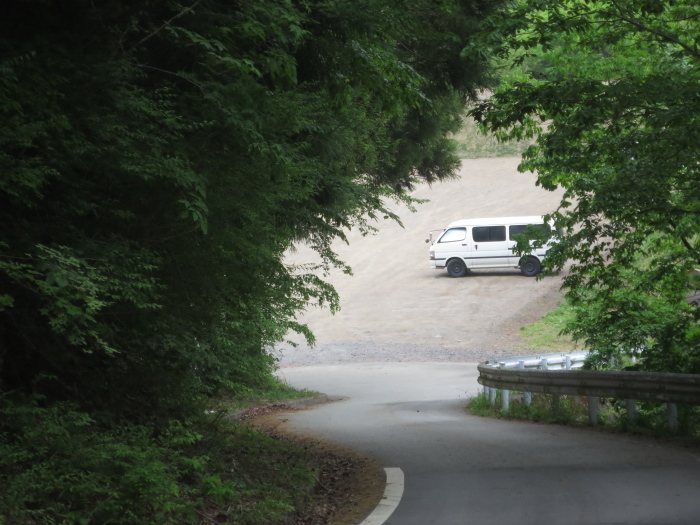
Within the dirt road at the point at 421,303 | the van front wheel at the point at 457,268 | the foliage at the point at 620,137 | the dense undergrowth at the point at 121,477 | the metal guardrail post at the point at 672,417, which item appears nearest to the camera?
the dense undergrowth at the point at 121,477

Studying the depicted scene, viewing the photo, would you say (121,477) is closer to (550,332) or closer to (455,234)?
(550,332)

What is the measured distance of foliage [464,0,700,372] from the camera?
9.79m

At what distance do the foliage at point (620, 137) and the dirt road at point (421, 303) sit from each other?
10.7m

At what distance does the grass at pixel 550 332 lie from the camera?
30.2 meters

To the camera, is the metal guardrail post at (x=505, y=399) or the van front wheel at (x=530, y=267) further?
the van front wheel at (x=530, y=267)

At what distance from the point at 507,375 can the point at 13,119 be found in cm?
1026

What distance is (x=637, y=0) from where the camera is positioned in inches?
383

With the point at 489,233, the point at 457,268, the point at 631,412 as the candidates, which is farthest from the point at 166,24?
the point at 457,268

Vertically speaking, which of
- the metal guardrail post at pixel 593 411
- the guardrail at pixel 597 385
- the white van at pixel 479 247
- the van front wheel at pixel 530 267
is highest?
the white van at pixel 479 247

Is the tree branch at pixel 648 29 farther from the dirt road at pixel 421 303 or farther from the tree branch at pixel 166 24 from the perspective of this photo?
the dirt road at pixel 421 303

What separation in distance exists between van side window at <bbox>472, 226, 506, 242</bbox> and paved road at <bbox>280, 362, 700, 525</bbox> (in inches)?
985

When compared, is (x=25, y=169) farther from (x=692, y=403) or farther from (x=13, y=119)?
(x=692, y=403)

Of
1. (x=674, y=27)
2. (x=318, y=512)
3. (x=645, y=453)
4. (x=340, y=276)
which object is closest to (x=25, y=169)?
(x=318, y=512)

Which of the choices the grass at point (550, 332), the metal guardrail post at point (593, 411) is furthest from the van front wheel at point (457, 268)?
the metal guardrail post at point (593, 411)
